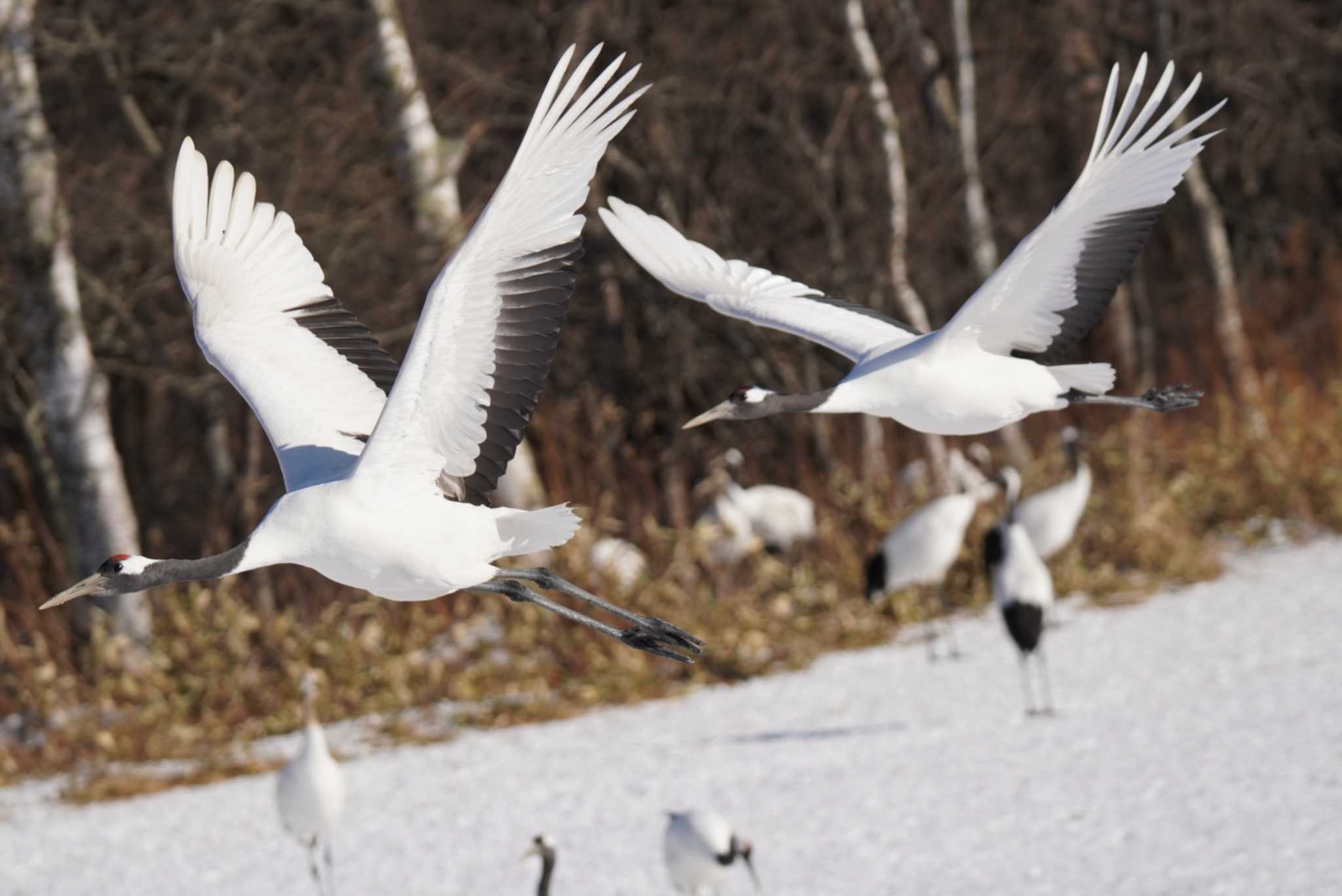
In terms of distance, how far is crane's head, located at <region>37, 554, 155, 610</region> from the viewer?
118 inches

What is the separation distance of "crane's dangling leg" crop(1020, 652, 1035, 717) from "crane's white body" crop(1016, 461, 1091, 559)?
3.83 feet

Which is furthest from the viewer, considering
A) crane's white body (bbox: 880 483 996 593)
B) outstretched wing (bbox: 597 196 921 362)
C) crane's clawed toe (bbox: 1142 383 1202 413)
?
crane's white body (bbox: 880 483 996 593)

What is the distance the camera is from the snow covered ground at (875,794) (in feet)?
20.4

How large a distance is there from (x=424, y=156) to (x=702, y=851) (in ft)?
15.7

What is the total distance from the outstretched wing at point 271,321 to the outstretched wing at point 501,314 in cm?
62

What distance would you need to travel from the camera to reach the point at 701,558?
10.1 m

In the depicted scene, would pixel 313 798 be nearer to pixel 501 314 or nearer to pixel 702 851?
pixel 702 851

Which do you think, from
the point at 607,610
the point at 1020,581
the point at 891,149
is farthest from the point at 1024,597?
the point at 607,610

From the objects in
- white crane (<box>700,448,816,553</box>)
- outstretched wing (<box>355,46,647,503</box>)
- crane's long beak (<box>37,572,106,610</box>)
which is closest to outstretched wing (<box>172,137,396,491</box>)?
outstretched wing (<box>355,46,647,503</box>)

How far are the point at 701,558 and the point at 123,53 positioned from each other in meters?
3.96

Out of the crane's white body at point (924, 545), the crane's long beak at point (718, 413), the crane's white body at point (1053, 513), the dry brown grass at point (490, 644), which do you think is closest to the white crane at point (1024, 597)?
the crane's white body at point (924, 545)

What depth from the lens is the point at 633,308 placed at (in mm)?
13250

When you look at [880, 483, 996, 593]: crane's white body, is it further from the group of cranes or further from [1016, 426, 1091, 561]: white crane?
the group of cranes

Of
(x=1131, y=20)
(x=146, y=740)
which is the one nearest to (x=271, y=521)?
(x=146, y=740)
